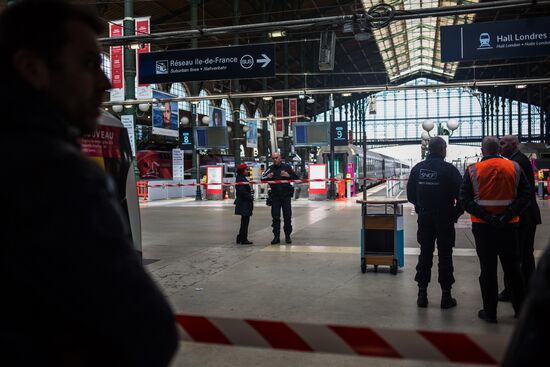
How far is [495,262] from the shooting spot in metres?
5.07

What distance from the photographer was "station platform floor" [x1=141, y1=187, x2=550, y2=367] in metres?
4.37

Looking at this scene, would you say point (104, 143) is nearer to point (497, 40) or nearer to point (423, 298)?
point (423, 298)

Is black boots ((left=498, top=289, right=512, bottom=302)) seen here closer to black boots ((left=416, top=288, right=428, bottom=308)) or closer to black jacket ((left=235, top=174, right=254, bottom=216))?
black boots ((left=416, top=288, right=428, bottom=308))

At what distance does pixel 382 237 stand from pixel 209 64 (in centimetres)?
760

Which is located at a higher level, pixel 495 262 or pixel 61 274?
pixel 61 274

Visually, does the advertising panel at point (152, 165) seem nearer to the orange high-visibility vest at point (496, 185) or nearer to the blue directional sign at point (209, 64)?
the blue directional sign at point (209, 64)

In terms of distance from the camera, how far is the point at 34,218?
105 cm

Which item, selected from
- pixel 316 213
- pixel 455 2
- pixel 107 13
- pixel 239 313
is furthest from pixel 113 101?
pixel 455 2

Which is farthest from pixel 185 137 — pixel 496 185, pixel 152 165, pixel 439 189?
pixel 496 185

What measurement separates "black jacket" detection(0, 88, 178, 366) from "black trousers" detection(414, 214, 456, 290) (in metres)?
5.05

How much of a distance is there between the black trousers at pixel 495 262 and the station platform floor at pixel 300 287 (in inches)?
10.6

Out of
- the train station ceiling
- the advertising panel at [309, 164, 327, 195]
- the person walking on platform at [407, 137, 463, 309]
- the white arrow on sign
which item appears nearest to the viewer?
the person walking on platform at [407, 137, 463, 309]

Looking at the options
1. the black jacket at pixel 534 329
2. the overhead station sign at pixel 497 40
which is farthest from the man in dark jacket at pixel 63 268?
the overhead station sign at pixel 497 40

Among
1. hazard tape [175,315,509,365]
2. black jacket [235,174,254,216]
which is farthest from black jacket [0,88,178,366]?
black jacket [235,174,254,216]
